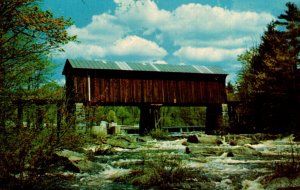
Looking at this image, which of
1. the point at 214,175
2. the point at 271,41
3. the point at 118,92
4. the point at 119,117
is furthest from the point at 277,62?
the point at 119,117

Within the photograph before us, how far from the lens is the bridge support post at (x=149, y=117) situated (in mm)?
28406

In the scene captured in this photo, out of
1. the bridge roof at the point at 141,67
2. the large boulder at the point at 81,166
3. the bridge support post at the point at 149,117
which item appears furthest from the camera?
the bridge support post at the point at 149,117

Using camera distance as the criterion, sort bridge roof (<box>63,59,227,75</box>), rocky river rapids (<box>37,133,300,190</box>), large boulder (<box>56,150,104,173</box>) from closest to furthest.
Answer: rocky river rapids (<box>37,133,300,190</box>), large boulder (<box>56,150,104,173</box>), bridge roof (<box>63,59,227,75</box>)

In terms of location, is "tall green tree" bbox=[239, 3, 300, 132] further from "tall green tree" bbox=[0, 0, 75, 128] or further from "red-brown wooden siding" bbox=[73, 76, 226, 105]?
"tall green tree" bbox=[0, 0, 75, 128]

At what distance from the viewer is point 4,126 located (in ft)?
20.5

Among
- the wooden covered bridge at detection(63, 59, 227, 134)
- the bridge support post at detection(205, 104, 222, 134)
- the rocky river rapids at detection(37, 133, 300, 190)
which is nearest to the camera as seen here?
the rocky river rapids at detection(37, 133, 300, 190)

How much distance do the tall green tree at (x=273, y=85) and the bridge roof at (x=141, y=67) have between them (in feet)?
11.3

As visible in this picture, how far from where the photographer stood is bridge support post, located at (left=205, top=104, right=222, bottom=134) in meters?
30.4

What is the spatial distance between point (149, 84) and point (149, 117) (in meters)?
2.78

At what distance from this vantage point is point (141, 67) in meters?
27.7

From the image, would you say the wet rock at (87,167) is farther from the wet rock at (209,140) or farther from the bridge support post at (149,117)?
the bridge support post at (149,117)

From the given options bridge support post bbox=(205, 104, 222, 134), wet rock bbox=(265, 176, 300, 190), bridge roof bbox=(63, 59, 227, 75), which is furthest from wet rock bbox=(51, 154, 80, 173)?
bridge support post bbox=(205, 104, 222, 134)

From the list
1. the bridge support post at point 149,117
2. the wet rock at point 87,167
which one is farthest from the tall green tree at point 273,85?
the wet rock at point 87,167

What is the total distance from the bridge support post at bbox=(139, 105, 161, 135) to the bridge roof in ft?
9.62
